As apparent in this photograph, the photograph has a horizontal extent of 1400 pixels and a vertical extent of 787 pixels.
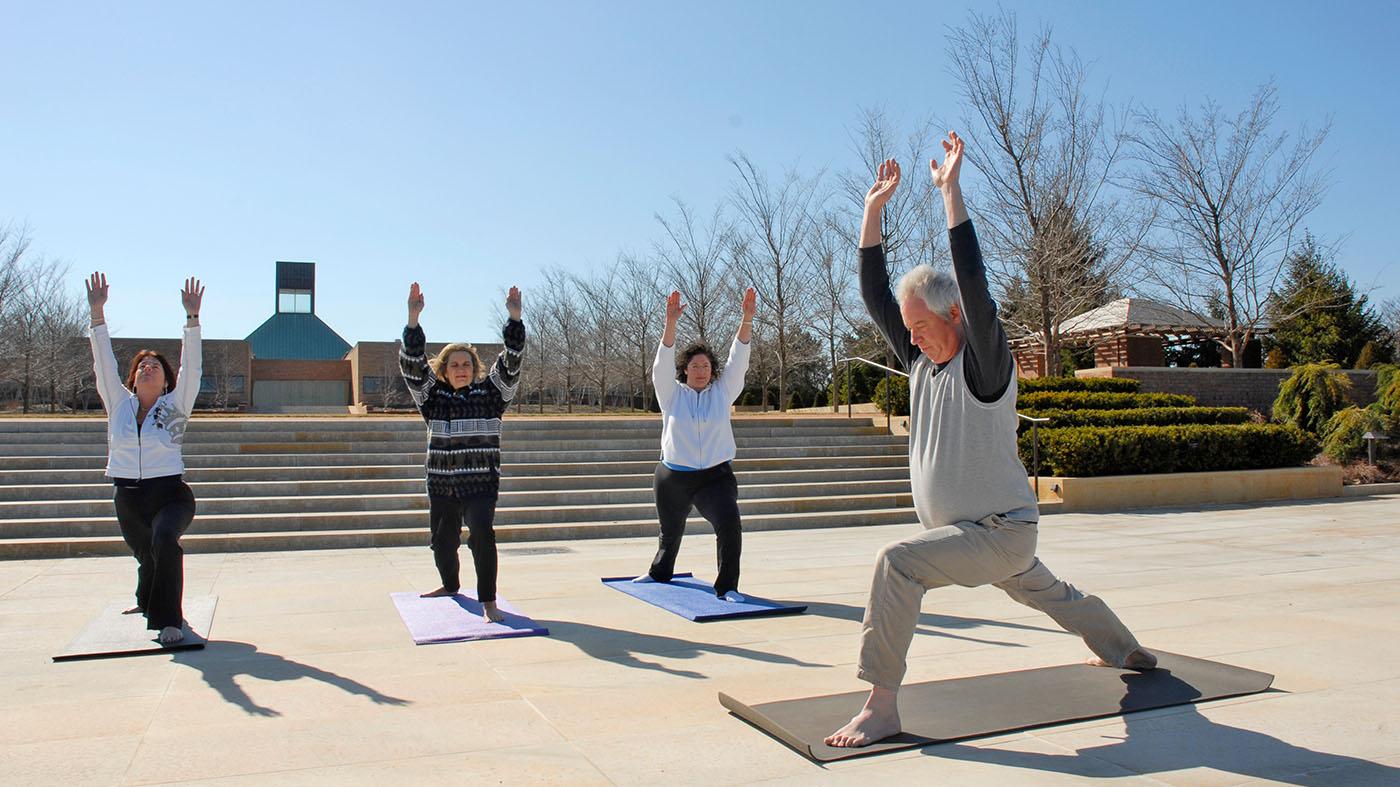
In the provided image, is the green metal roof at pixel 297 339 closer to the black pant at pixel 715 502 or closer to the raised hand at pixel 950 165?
the black pant at pixel 715 502

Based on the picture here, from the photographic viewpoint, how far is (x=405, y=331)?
20.2 feet

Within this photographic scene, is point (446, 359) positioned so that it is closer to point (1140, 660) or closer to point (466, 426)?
point (466, 426)

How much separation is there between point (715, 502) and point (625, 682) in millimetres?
2234

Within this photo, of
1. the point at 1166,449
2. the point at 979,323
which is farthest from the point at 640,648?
the point at 1166,449

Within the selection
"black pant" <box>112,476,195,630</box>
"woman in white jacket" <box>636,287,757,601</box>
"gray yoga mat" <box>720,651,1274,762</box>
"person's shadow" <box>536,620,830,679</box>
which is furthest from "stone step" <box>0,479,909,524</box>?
"gray yoga mat" <box>720,651,1274,762</box>

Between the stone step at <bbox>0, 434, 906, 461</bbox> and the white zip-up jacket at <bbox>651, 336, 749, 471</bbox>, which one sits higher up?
the white zip-up jacket at <bbox>651, 336, 749, 471</bbox>

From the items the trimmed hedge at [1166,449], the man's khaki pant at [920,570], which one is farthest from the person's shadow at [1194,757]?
the trimmed hedge at [1166,449]

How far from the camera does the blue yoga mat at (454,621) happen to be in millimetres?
5660

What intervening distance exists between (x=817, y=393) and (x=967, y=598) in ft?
95.6

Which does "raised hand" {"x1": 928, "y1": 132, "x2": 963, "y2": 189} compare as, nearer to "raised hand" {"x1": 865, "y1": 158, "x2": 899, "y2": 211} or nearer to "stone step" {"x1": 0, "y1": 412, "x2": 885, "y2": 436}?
"raised hand" {"x1": 865, "y1": 158, "x2": 899, "y2": 211}

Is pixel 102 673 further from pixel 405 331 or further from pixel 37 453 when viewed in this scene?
pixel 37 453

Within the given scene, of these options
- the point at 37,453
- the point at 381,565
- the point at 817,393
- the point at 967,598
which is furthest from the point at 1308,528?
the point at 817,393

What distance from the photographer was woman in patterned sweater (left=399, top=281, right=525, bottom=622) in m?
6.12

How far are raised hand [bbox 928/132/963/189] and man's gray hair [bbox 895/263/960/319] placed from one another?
11.6 inches
